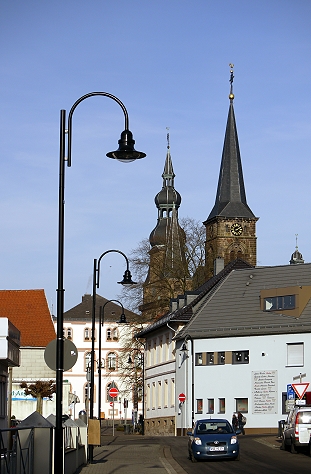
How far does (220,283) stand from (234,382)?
885 cm

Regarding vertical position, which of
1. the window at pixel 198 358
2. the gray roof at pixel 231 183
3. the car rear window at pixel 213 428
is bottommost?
the car rear window at pixel 213 428

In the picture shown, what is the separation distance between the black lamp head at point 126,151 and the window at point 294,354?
41083mm

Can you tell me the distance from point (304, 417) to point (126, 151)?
16930 mm

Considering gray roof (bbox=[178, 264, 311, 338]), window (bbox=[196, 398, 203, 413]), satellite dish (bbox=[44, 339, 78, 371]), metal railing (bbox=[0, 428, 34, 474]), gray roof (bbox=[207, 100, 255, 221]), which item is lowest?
window (bbox=[196, 398, 203, 413])

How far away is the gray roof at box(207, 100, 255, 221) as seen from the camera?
403 ft

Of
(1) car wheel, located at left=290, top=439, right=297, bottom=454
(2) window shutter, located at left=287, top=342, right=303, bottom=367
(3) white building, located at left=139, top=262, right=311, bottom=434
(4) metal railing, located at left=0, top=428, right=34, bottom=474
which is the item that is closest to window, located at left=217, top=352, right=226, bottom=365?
(3) white building, located at left=139, top=262, right=311, bottom=434

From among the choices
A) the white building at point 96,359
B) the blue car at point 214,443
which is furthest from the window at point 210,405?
the white building at point 96,359

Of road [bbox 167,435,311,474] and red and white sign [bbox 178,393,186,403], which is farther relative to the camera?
red and white sign [bbox 178,393,186,403]

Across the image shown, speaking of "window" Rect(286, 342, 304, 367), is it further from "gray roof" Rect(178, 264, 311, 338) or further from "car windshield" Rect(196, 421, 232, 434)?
"car windshield" Rect(196, 421, 232, 434)

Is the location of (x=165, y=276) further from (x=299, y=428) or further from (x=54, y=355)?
(x=54, y=355)

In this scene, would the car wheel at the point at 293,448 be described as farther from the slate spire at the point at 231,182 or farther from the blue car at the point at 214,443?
the slate spire at the point at 231,182

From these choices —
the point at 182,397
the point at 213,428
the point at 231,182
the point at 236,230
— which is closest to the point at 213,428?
the point at 213,428

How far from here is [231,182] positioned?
126375mm

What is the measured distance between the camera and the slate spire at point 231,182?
403 feet
